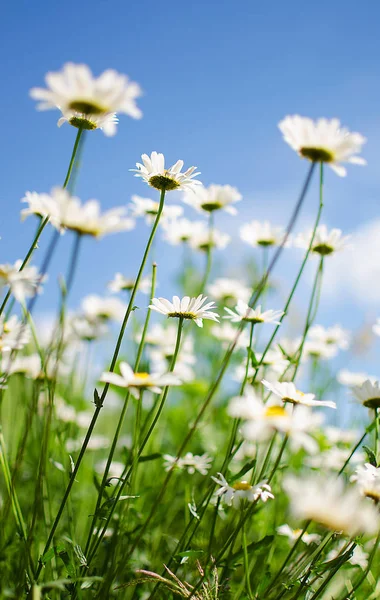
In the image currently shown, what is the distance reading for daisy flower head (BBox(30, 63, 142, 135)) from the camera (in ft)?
2.73

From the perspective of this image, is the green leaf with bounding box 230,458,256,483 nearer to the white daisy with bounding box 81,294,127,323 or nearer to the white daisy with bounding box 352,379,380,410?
the white daisy with bounding box 352,379,380,410

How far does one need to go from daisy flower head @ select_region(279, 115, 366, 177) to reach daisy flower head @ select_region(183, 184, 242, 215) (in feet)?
2.27

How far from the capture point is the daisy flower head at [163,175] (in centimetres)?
111

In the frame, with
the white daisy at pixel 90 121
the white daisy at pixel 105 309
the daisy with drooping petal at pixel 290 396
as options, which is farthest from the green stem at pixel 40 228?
the white daisy at pixel 105 309

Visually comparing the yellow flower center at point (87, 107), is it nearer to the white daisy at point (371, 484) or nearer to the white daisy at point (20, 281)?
the white daisy at point (20, 281)

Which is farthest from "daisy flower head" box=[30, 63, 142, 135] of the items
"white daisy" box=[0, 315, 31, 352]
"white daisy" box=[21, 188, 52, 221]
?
"white daisy" box=[0, 315, 31, 352]

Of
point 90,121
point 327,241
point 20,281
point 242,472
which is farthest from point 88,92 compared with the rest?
point 327,241

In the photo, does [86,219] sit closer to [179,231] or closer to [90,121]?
[90,121]

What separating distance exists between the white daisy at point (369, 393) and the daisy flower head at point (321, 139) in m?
0.47

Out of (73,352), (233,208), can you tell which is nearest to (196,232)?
(233,208)

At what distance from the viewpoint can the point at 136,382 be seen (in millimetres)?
809

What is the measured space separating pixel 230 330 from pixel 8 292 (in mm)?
1263

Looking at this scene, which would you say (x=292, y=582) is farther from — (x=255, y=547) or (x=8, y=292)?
(x=8, y=292)

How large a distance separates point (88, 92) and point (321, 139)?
427mm
